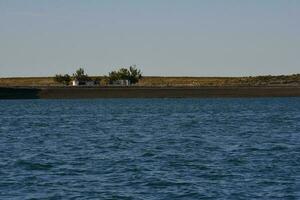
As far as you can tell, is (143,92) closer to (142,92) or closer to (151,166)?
(142,92)

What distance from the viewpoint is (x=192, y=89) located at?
178500 mm

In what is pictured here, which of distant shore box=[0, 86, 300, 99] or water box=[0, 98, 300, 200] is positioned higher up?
water box=[0, 98, 300, 200]

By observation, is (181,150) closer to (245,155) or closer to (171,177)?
(245,155)

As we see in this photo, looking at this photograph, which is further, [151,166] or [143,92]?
[143,92]

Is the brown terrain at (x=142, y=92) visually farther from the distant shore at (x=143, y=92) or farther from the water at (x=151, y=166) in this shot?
the water at (x=151, y=166)

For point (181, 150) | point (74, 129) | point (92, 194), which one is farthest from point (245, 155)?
point (74, 129)

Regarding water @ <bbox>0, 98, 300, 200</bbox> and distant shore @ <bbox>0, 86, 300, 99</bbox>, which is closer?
water @ <bbox>0, 98, 300, 200</bbox>

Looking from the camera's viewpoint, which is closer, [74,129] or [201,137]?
[201,137]

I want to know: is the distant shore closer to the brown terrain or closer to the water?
the brown terrain

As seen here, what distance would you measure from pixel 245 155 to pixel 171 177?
30.2 ft

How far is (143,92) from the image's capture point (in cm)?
17400

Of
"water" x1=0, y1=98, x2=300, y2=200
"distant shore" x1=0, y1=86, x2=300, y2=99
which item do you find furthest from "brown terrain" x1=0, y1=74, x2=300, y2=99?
"water" x1=0, y1=98, x2=300, y2=200

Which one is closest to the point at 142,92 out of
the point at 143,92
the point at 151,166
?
the point at 143,92

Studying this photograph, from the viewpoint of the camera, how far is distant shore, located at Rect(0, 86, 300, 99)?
17338 centimetres
